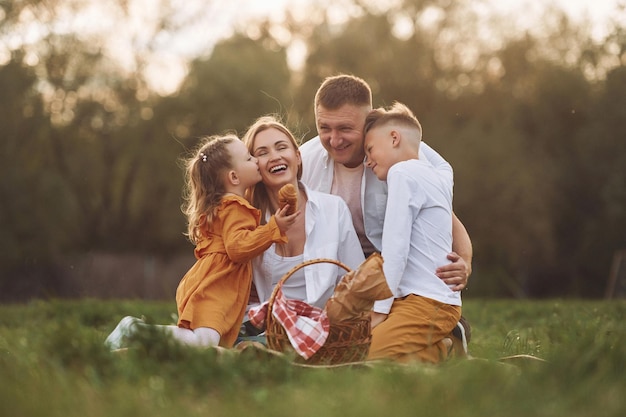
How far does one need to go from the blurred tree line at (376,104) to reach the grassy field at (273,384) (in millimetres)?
17284

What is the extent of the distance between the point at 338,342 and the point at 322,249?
971 millimetres

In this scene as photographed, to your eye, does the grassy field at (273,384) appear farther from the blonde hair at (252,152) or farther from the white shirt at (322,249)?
the blonde hair at (252,152)

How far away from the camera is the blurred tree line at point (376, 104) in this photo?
20.7 m

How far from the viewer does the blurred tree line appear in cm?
2067

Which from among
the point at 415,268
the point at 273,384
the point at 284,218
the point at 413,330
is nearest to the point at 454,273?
the point at 415,268

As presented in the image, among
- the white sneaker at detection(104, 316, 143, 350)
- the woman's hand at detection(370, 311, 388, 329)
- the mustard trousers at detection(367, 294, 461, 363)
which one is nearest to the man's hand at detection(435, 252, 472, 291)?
the mustard trousers at detection(367, 294, 461, 363)

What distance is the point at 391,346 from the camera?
4125 mm

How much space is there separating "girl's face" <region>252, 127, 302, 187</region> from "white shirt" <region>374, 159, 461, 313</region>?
2.57 feet

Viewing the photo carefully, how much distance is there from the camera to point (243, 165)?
4848 millimetres

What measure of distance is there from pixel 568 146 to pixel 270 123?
1890 cm

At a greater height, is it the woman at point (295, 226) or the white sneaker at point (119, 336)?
the woman at point (295, 226)

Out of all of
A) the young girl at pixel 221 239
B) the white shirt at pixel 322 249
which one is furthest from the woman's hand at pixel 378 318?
the young girl at pixel 221 239

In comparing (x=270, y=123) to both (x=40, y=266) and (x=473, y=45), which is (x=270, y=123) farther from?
(x=473, y=45)

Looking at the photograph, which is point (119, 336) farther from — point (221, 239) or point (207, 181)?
point (207, 181)
